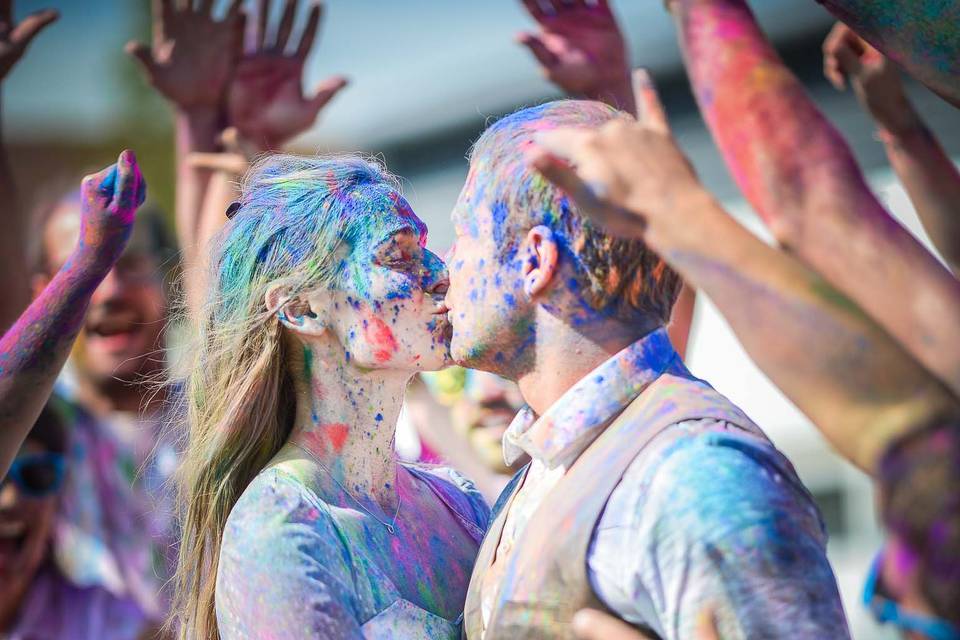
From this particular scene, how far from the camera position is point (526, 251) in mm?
2035

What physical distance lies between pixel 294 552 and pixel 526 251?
67 cm

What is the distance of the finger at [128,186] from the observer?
2443mm

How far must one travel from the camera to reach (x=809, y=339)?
1.33m

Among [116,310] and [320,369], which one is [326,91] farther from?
[320,369]

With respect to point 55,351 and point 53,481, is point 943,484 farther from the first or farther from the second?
point 53,481

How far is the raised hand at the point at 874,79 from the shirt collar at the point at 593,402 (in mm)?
1093

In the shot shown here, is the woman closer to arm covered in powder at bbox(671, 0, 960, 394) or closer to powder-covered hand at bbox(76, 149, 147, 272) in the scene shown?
powder-covered hand at bbox(76, 149, 147, 272)

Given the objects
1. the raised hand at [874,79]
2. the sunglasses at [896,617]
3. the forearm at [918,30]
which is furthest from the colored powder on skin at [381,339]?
the raised hand at [874,79]

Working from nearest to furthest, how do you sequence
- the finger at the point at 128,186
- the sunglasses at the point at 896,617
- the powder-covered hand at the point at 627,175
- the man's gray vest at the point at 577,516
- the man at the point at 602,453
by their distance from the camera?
1. the sunglasses at the point at 896,617
2. the powder-covered hand at the point at 627,175
3. the man at the point at 602,453
4. the man's gray vest at the point at 577,516
5. the finger at the point at 128,186

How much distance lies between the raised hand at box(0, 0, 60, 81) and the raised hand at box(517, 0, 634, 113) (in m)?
1.59

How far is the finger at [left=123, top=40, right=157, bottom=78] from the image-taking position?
4070 mm

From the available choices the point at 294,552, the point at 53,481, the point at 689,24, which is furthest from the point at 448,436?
the point at 689,24

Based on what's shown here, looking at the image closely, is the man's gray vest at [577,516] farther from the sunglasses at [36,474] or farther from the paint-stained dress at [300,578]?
the sunglasses at [36,474]

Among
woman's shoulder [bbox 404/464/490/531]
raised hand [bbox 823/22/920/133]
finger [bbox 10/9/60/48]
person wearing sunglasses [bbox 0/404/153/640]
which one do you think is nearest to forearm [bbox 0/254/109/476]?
woman's shoulder [bbox 404/464/490/531]
